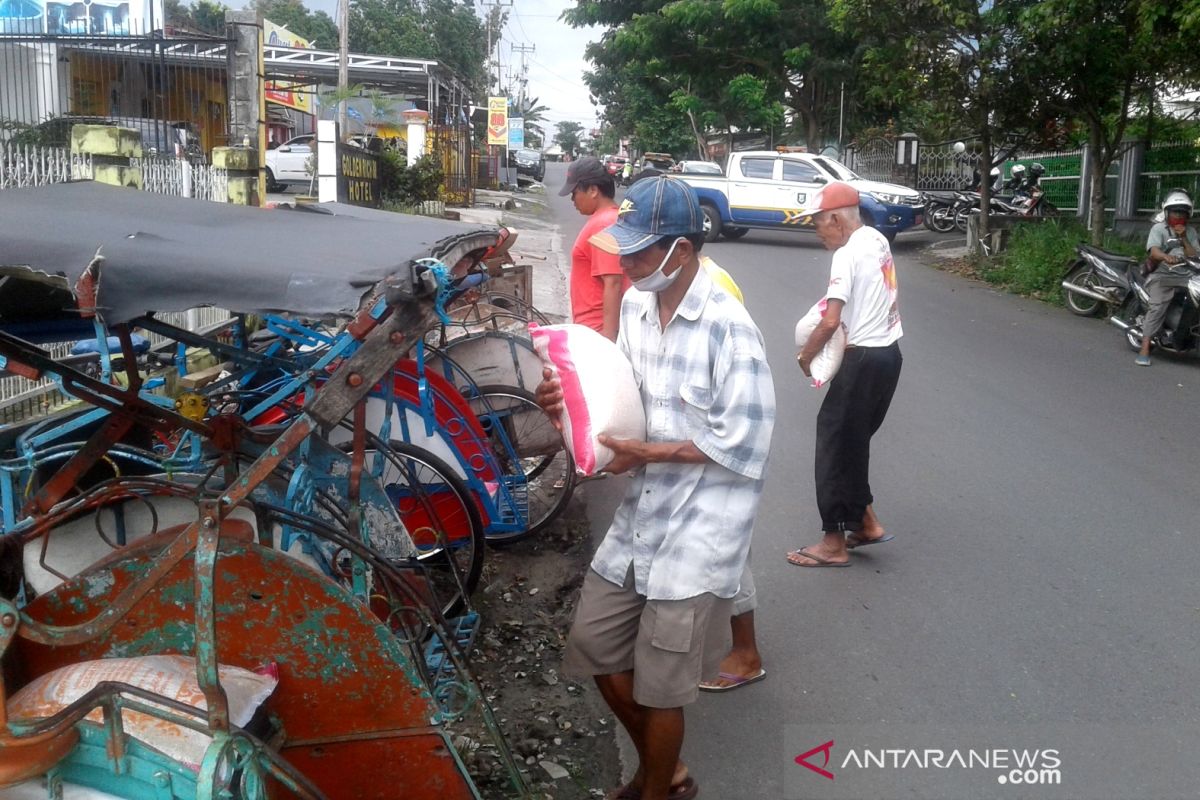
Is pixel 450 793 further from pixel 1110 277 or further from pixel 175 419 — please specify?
pixel 1110 277

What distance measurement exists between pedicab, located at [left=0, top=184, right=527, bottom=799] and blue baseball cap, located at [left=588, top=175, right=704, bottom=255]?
1.62 ft

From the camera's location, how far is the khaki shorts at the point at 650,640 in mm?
2857

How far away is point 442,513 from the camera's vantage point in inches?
178

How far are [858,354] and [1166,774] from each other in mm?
2039

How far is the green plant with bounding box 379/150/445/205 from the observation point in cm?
1744

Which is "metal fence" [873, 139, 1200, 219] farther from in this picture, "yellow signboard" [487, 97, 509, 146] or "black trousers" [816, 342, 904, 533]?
"yellow signboard" [487, 97, 509, 146]

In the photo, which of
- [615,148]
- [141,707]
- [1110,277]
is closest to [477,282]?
[141,707]

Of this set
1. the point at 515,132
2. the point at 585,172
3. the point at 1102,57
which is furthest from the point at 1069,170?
the point at 515,132

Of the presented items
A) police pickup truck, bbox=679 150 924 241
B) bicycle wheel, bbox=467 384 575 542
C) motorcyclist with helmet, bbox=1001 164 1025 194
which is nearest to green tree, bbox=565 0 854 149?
police pickup truck, bbox=679 150 924 241

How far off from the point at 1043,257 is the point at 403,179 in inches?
390

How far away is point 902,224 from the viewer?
17672 mm

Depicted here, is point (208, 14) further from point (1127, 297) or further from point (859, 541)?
point (859, 541)

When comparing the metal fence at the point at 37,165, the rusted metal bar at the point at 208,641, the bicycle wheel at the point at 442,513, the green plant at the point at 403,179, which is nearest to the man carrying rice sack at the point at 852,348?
the bicycle wheel at the point at 442,513

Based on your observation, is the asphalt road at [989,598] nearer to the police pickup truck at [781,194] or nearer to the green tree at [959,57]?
the green tree at [959,57]
